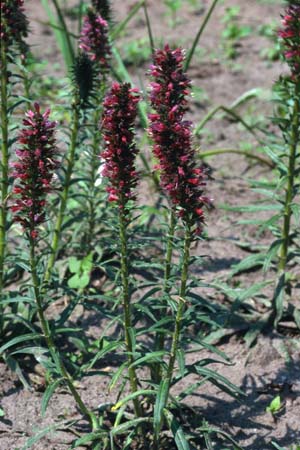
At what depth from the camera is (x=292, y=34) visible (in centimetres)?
490

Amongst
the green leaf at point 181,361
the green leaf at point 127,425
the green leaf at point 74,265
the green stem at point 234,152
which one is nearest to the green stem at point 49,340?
the green leaf at point 127,425

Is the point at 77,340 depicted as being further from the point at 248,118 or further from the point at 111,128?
the point at 248,118

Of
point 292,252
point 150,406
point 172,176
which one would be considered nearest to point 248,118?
point 292,252

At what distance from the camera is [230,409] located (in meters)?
4.97

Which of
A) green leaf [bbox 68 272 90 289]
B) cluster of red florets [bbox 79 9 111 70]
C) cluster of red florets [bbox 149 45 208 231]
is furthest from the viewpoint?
green leaf [bbox 68 272 90 289]

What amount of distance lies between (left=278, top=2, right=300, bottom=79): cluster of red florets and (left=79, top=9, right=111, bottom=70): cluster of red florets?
124 centimetres

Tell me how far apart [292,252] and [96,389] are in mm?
1714

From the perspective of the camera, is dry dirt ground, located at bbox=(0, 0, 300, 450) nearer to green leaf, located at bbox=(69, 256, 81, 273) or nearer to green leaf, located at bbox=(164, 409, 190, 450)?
green leaf, located at bbox=(164, 409, 190, 450)

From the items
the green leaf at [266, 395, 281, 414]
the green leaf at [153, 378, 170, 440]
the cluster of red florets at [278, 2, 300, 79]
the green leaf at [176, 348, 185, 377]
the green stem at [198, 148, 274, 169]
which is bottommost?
the green leaf at [266, 395, 281, 414]

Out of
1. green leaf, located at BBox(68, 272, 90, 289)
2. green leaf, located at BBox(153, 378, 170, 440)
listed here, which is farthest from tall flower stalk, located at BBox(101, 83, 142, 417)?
green leaf, located at BBox(68, 272, 90, 289)

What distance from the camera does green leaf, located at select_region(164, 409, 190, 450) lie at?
4.20 metres

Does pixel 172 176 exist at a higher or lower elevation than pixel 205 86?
lower

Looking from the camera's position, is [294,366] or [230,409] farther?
[294,366]

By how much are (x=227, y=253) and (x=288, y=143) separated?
4.90ft
